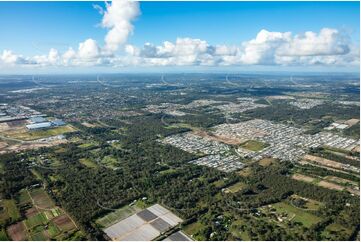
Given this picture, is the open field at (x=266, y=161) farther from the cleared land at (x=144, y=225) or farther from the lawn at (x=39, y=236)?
the lawn at (x=39, y=236)

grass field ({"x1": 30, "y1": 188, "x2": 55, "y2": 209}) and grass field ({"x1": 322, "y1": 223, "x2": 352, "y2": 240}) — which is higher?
grass field ({"x1": 30, "y1": 188, "x2": 55, "y2": 209})

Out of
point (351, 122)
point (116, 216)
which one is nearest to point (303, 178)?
point (116, 216)

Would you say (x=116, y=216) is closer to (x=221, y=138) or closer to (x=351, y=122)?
(x=221, y=138)

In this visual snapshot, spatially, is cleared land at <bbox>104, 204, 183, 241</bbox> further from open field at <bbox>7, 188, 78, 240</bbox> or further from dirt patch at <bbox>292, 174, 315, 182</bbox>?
dirt patch at <bbox>292, 174, 315, 182</bbox>

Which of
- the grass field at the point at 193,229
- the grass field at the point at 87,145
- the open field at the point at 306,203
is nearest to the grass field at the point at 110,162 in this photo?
the grass field at the point at 87,145

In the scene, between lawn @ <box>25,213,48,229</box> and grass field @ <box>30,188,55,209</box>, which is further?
grass field @ <box>30,188,55,209</box>

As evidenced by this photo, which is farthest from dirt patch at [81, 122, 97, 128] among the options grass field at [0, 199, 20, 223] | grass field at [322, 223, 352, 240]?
grass field at [322, 223, 352, 240]

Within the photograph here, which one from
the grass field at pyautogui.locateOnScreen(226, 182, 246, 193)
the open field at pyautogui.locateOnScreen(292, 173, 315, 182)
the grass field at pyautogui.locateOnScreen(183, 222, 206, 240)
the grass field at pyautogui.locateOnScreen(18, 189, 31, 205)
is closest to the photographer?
the grass field at pyautogui.locateOnScreen(183, 222, 206, 240)
